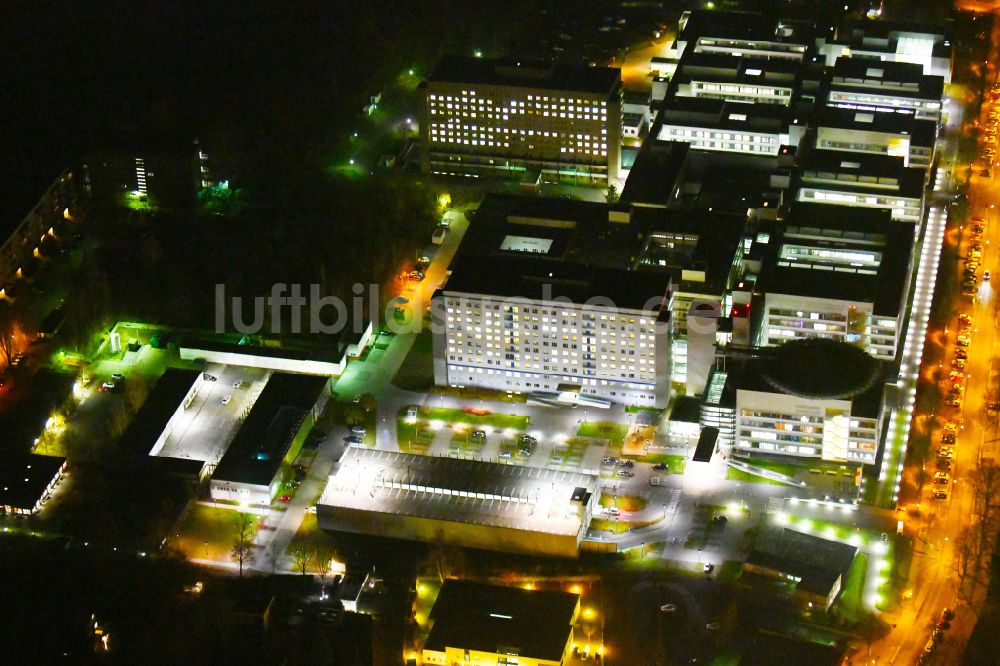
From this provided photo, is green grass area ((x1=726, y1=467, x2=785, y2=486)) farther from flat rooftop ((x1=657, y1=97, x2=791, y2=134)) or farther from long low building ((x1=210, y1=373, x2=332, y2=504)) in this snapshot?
flat rooftop ((x1=657, y1=97, x2=791, y2=134))

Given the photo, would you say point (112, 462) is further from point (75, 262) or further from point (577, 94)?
point (577, 94)

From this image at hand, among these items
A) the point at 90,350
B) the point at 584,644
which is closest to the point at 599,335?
the point at 584,644

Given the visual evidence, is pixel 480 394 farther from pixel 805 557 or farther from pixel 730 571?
pixel 805 557

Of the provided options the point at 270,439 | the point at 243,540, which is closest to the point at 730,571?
the point at 243,540

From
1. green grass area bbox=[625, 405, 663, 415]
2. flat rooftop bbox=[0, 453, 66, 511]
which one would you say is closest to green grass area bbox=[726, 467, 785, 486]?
green grass area bbox=[625, 405, 663, 415]

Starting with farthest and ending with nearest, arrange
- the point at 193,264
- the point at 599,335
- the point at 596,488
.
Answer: the point at 193,264
the point at 599,335
the point at 596,488
